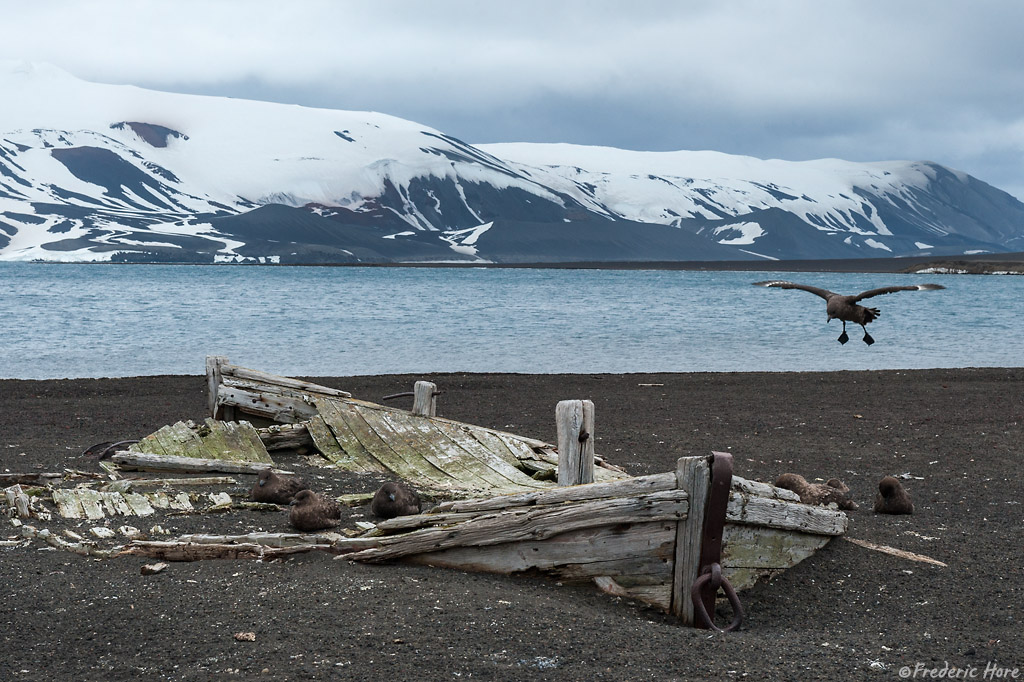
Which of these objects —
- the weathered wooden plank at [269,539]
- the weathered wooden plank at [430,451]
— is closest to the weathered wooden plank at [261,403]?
the weathered wooden plank at [430,451]

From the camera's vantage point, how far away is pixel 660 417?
19.2m

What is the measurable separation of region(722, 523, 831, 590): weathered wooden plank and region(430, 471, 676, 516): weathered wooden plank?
676 mm

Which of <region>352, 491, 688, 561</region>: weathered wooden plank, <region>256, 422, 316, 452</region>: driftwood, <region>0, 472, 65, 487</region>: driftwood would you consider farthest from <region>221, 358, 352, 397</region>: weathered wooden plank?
<region>352, 491, 688, 561</region>: weathered wooden plank

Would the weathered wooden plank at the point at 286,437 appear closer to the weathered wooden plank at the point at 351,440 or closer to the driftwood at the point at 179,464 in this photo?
the weathered wooden plank at the point at 351,440

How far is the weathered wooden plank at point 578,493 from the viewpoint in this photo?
673 cm

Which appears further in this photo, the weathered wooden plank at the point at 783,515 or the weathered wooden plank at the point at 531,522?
the weathered wooden plank at the point at 783,515

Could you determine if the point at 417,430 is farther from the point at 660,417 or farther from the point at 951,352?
the point at 951,352

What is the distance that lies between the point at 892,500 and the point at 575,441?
3.81 m

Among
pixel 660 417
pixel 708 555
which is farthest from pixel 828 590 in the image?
pixel 660 417

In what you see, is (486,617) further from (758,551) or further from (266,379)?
(266,379)

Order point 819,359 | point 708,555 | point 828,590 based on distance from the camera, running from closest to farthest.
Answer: point 708,555 → point 828,590 → point 819,359

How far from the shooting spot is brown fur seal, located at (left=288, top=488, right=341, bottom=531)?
854 cm

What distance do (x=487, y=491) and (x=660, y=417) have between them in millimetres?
10120

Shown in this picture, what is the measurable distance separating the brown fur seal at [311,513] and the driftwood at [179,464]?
100 inches
